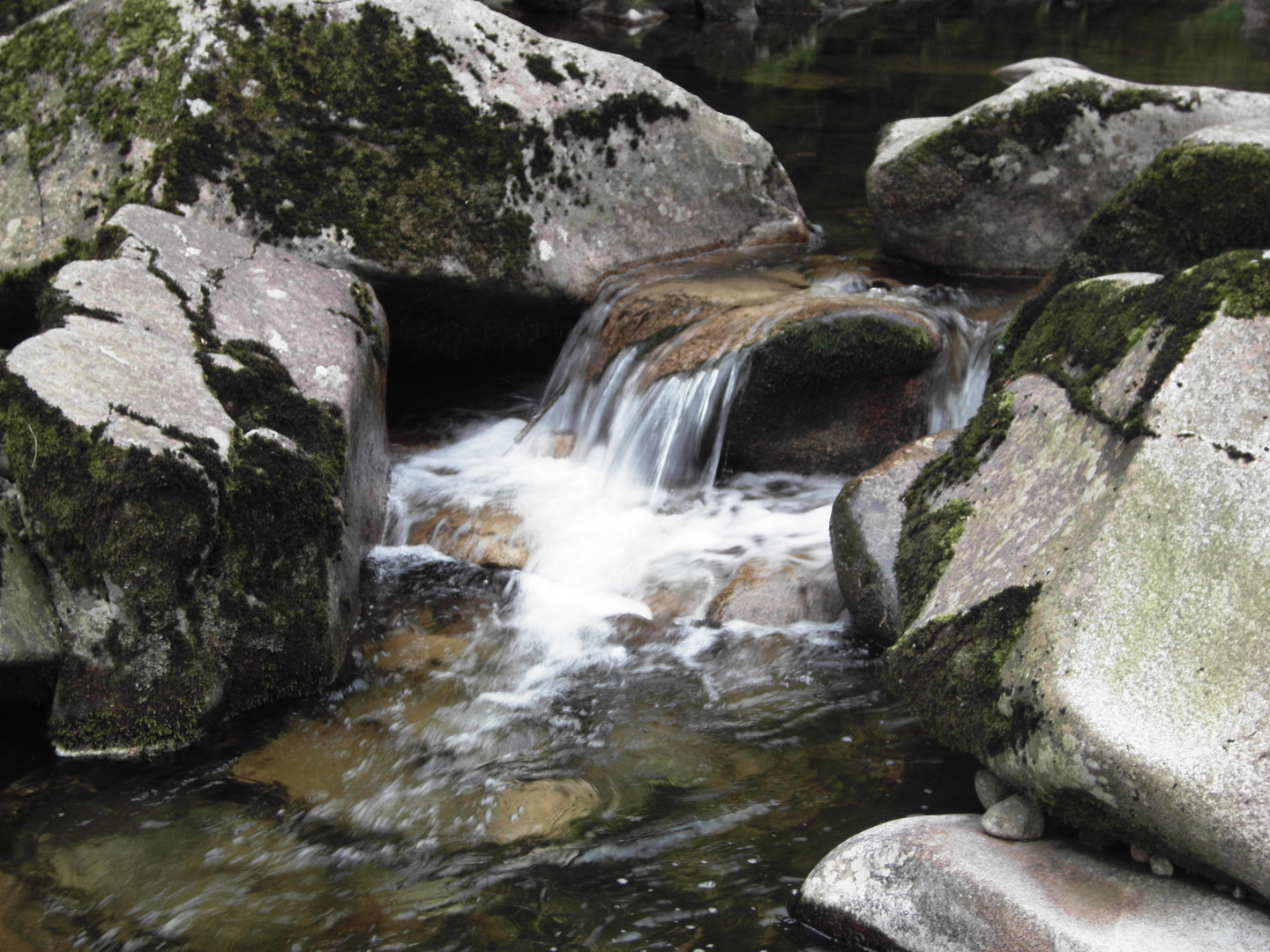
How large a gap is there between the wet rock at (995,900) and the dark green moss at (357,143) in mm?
4425

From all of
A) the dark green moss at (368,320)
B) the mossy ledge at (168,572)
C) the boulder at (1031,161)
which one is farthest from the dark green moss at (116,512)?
the boulder at (1031,161)

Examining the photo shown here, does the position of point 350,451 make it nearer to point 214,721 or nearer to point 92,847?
point 214,721

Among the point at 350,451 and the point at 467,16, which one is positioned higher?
the point at 467,16

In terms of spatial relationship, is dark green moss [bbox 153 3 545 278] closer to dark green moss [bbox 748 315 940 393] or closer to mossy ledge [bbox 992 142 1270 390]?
dark green moss [bbox 748 315 940 393]

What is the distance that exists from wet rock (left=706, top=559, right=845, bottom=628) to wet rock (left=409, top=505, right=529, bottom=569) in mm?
1079

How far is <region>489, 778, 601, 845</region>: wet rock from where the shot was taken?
3.35 m

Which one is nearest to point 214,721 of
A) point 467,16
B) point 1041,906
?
point 1041,906

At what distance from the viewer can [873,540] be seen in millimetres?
4234

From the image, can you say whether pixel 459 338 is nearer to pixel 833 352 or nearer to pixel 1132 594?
pixel 833 352

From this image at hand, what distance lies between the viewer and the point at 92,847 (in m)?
3.34

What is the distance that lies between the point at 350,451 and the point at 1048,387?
288 centimetres

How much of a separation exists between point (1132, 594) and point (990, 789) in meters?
0.71

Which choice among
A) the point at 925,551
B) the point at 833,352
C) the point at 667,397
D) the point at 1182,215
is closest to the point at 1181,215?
the point at 1182,215

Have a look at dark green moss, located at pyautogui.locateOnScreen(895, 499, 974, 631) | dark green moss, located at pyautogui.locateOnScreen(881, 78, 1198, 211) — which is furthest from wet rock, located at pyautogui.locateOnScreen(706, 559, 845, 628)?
dark green moss, located at pyautogui.locateOnScreen(881, 78, 1198, 211)
